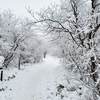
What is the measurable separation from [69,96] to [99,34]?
4346 millimetres

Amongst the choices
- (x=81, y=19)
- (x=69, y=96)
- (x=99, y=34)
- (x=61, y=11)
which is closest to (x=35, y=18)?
(x=61, y=11)

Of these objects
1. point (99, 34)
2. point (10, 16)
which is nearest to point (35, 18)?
point (99, 34)

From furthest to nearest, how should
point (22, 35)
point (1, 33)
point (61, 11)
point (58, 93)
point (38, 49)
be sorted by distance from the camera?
point (38, 49) → point (22, 35) → point (1, 33) → point (58, 93) → point (61, 11)

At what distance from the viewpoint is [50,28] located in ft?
12.1

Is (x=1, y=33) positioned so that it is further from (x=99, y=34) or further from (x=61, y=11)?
(x=99, y=34)

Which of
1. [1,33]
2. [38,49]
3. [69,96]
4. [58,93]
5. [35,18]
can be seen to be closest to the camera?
[35,18]

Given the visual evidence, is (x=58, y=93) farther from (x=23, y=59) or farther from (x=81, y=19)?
(x=23, y=59)

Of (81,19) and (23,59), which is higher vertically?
(81,19)

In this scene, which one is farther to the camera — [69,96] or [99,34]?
[69,96]

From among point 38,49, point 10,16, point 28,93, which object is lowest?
point 28,93

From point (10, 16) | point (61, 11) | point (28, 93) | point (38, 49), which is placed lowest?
point (28, 93)

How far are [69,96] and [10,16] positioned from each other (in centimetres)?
1206

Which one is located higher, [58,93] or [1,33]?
[1,33]

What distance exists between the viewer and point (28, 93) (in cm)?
743
